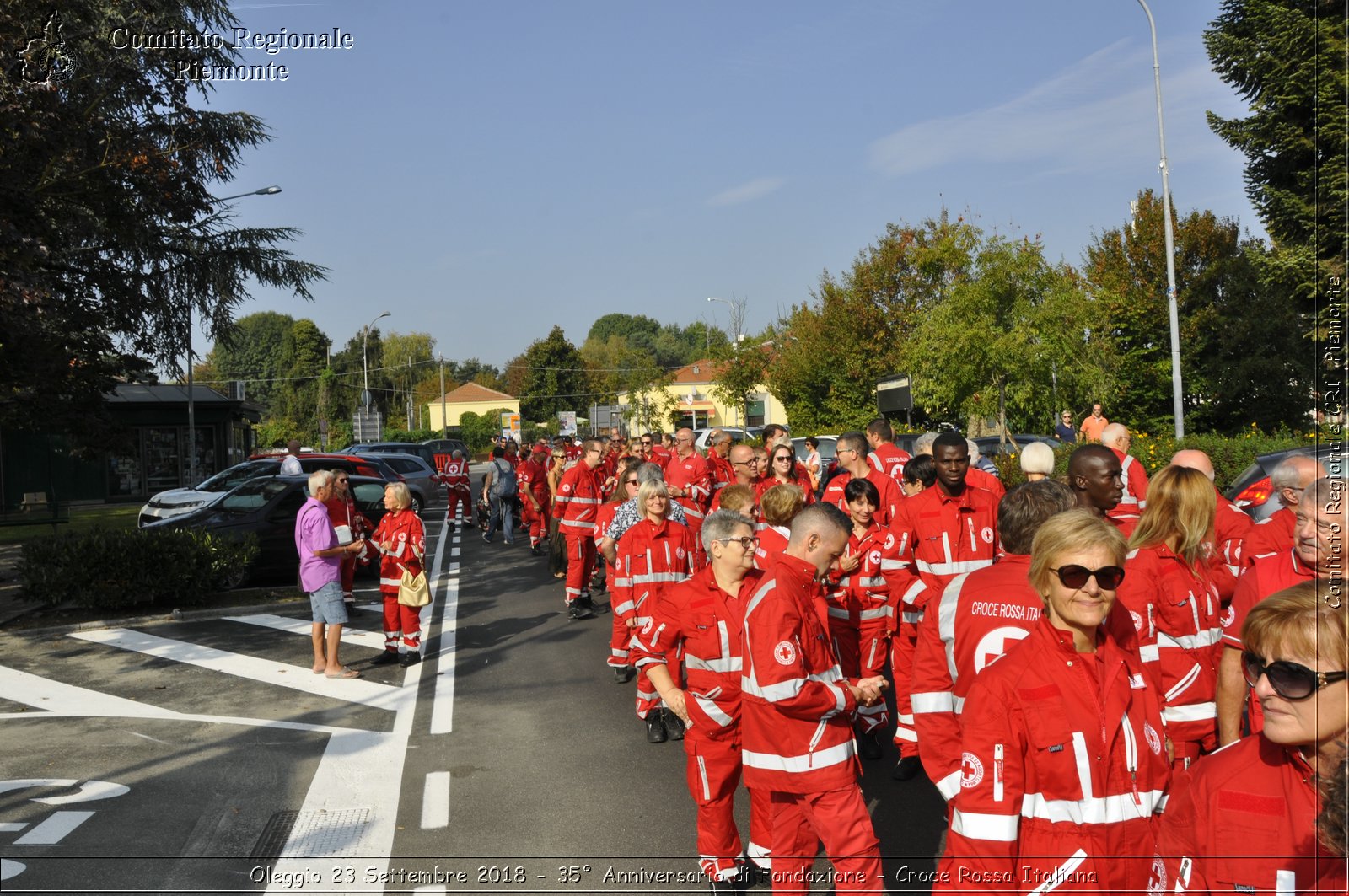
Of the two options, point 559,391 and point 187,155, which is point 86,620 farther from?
point 559,391

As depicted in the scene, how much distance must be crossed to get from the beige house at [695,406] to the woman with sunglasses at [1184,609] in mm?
40829

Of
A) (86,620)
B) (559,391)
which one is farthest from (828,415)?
(559,391)

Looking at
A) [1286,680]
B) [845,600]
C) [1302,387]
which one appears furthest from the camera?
[1302,387]

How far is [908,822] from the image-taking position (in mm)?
5859

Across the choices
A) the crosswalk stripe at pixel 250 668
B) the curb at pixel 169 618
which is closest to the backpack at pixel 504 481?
the curb at pixel 169 618

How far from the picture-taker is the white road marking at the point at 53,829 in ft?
19.1

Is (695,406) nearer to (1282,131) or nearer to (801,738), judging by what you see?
(1282,131)

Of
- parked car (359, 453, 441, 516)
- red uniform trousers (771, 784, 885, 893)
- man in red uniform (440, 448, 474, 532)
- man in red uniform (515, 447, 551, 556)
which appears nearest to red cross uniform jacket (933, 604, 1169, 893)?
red uniform trousers (771, 784, 885, 893)

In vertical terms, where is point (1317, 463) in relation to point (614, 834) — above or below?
Answer: above

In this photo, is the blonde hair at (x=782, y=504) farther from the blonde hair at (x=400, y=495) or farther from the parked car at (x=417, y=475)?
the parked car at (x=417, y=475)

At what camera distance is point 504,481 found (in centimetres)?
2170

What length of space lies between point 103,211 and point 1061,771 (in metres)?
14.0

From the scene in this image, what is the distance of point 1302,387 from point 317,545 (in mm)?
28377

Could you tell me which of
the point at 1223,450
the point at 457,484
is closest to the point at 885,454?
the point at 1223,450
